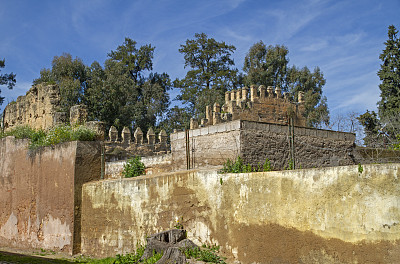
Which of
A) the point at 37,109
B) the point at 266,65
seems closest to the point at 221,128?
the point at 37,109

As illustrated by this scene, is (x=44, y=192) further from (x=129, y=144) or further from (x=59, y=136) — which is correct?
(x=129, y=144)

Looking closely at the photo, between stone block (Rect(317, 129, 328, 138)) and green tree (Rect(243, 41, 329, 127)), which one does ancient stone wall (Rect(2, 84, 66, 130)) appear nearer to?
stone block (Rect(317, 129, 328, 138))

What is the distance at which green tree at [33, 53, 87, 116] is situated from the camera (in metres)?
31.0

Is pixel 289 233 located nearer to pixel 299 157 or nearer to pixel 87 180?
pixel 299 157

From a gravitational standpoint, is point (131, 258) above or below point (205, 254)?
below

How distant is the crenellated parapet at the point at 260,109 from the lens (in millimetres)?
20469

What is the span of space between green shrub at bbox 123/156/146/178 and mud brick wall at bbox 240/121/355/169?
4.75m

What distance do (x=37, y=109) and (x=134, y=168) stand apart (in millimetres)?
7139

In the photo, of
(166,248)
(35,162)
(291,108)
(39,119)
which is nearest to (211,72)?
(291,108)

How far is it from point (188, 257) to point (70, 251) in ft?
17.0

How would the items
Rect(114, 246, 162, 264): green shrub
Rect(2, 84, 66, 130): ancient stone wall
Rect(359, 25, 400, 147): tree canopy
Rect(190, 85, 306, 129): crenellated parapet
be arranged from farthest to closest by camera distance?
Rect(359, 25, 400, 147): tree canopy < Rect(190, 85, 306, 129): crenellated parapet < Rect(2, 84, 66, 130): ancient stone wall < Rect(114, 246, 162, 264): green shrub

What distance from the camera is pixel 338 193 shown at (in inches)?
266

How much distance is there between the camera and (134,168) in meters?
14.5

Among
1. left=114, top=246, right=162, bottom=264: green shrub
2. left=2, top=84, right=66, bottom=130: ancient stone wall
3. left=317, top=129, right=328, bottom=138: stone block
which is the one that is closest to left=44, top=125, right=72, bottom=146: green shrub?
left=2, top=84, right=66, bottom=130: ancient stone wall
